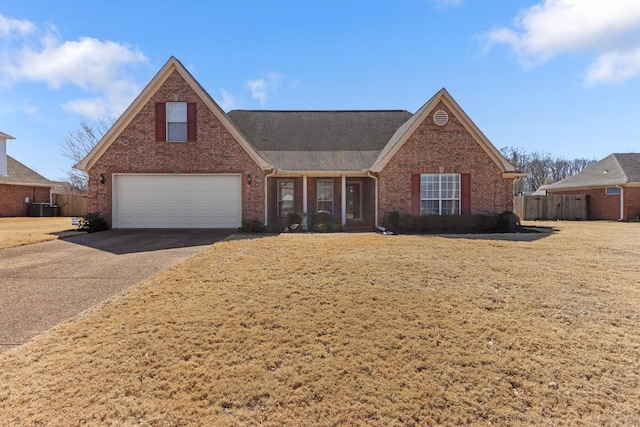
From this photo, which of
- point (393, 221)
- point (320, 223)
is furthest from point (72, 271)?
point (393, 221)

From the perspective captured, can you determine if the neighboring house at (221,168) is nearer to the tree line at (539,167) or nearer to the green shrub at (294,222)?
the green shrub at (294,222)

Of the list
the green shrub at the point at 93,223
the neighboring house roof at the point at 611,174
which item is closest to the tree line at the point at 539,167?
the neighboring house roof at the point at 611,174

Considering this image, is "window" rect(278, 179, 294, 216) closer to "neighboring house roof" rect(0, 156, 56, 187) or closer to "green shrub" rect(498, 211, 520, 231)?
"green shrub" rect(498, 211, 520, 231)

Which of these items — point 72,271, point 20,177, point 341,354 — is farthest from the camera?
point 20,177

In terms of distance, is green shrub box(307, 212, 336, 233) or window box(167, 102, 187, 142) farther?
window box(167, 102, 187, 142)

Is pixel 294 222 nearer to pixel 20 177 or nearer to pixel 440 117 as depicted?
pixel 440 117

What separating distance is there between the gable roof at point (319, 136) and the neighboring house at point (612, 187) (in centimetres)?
1495

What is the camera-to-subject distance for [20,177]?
88.5 feet

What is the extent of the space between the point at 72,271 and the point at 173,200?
752cm

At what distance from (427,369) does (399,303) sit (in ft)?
4.93

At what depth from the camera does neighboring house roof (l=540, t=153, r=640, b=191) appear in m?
23.0

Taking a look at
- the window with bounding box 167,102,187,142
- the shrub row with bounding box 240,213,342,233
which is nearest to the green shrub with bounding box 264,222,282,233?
the shrub row with bounding box 240,213,342,233

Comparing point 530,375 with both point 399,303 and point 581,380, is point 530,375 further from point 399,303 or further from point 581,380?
point 399,303

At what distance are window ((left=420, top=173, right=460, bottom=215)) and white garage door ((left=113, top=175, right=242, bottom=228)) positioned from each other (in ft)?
25.1
